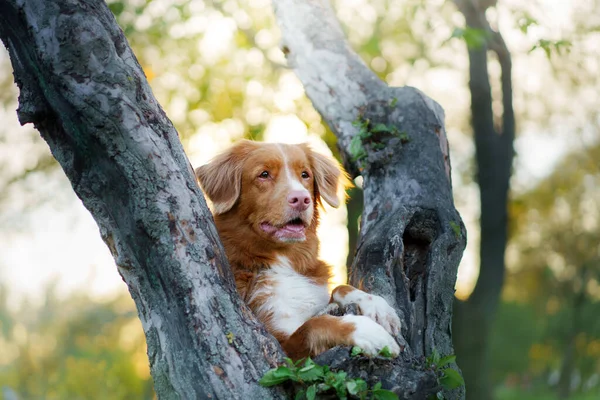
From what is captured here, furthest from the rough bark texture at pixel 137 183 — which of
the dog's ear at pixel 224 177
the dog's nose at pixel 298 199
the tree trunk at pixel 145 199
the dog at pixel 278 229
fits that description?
the dog's ear at pixel 224 177

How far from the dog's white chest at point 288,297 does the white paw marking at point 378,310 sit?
0.41m

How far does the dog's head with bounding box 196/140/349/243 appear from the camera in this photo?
5.06 meters

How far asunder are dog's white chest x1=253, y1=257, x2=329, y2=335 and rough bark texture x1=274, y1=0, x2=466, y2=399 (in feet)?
1.00

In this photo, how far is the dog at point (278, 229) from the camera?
15.5 ft

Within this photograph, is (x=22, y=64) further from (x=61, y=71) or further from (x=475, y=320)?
(x=475, y=320)

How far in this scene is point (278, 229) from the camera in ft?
16.7

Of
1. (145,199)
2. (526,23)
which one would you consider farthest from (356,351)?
(526,23)

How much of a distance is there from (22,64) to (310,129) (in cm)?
854

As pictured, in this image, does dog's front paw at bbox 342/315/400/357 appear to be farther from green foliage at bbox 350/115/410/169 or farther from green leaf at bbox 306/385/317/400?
green foliage at bbox 350/115/410/169

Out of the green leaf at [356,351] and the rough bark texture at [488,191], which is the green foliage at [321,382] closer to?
the green leaf at [356,351]

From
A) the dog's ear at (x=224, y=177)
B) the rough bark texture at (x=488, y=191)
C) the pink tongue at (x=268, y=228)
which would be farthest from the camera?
the rough bark texture at (x=488, y=191)

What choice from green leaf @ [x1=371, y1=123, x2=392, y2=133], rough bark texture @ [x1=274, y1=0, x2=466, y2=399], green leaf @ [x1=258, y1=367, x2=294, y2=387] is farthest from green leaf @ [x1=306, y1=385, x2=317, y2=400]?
green leaf @ [x1=371, y1=123, x2=392, y2=133]

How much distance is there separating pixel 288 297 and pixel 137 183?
5.08 feet

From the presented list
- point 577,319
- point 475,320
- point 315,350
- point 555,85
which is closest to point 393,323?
point 315,350
